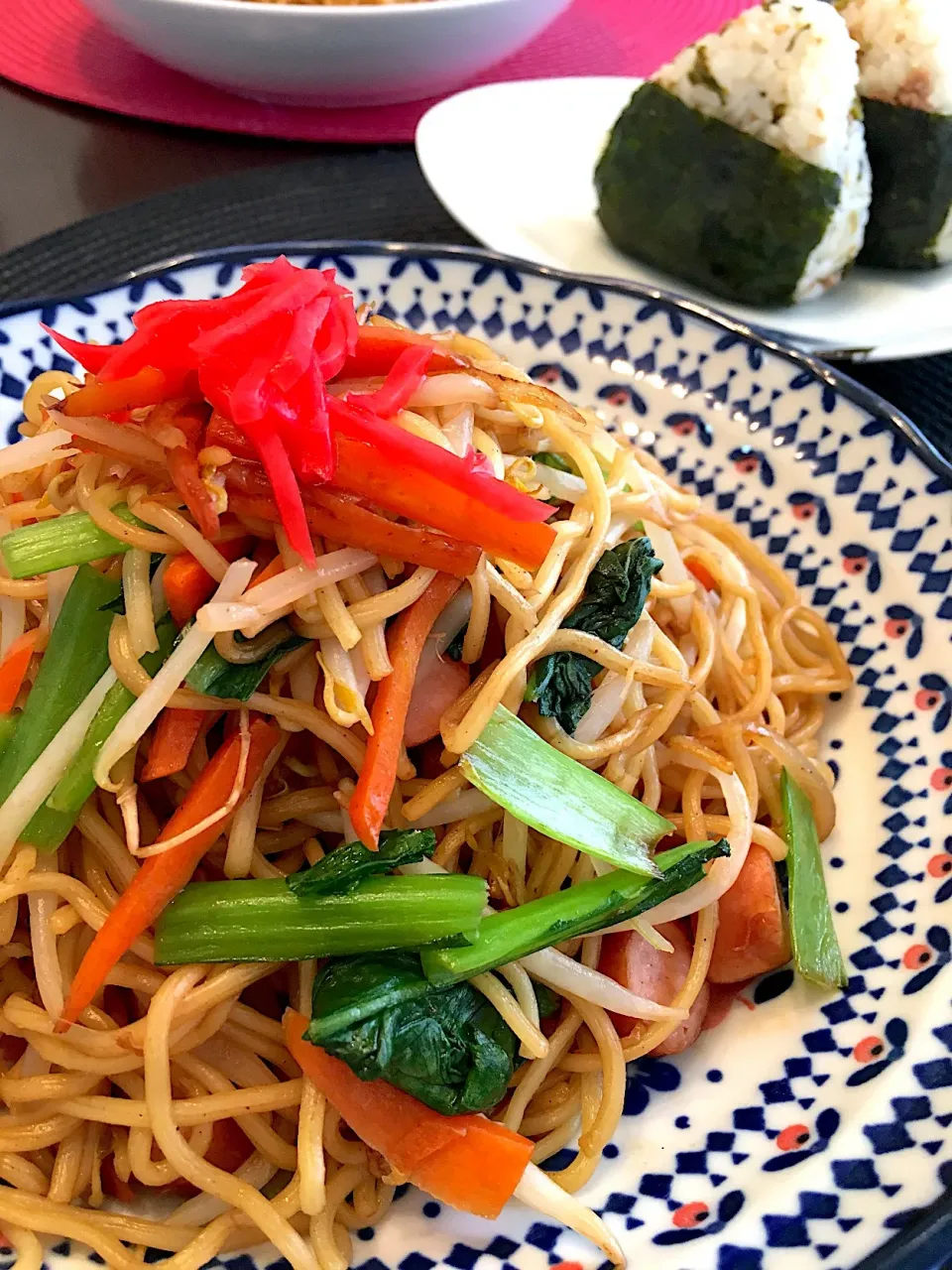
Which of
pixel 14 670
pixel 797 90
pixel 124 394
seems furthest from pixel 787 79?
pixel 14 670

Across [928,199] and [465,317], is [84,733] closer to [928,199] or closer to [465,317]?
[465,317]

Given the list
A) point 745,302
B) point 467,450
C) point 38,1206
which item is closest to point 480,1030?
point 38,1206

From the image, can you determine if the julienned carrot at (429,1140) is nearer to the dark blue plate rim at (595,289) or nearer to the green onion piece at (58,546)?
the green onion piece at (58,546)

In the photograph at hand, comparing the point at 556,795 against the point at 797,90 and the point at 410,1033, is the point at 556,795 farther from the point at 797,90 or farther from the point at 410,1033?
the point at 797,90

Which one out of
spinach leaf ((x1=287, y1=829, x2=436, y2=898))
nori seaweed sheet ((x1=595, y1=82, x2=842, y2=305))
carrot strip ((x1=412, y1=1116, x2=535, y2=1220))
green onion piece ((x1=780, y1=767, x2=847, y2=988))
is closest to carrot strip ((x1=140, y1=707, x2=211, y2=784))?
spinach leaf ((x1=287, y1=829, x2=436, y2=898))

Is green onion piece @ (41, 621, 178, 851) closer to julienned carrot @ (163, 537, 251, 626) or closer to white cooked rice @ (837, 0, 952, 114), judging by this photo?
julienned carrot @ (163, 537, 251, 626)

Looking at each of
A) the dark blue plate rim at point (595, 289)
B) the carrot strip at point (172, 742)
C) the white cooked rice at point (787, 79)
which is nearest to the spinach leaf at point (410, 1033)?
the carrot strip at point (172, 742)
